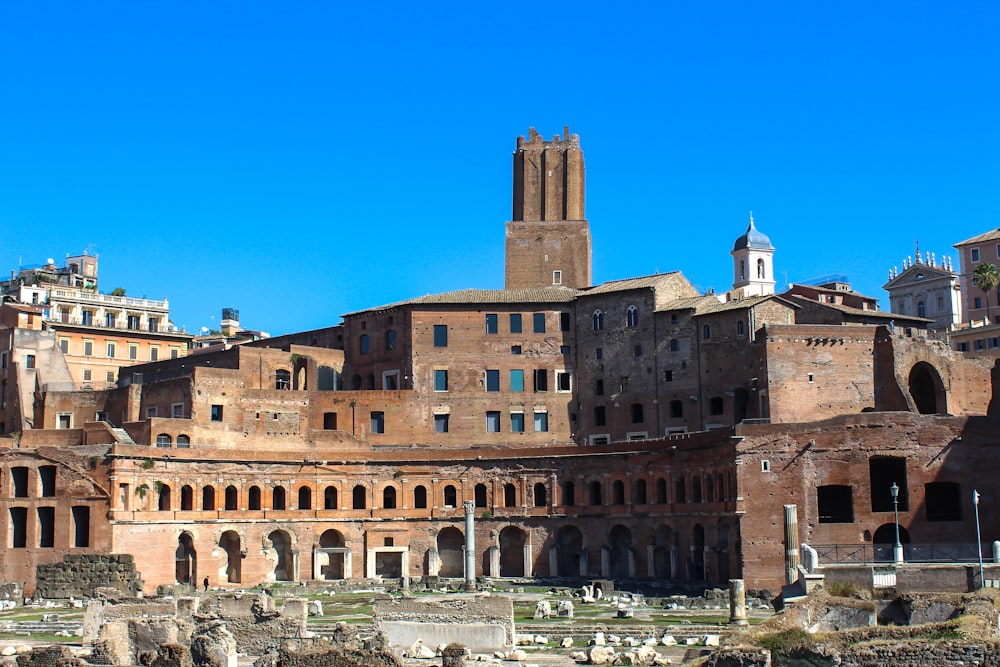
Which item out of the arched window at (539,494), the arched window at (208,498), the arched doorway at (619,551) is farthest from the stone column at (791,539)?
the arched window at (208,498)

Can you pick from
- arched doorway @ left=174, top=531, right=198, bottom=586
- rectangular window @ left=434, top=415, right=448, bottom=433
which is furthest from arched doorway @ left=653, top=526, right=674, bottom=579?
arched doorway @ left=174, top=531, right=198, bottom=586

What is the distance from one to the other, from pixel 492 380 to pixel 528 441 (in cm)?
413

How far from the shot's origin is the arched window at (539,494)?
72.0m

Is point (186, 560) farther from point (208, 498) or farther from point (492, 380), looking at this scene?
point (492, 380)

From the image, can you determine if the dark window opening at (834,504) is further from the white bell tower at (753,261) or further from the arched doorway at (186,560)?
the white bell tower at (753,261)

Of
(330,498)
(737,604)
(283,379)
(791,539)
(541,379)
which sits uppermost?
(283,379)

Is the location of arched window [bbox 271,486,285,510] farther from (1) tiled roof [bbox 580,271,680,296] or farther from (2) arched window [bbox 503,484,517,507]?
(1) tiled roof [bbox 580,271,680,296]

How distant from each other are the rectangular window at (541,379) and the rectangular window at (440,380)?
5.30m

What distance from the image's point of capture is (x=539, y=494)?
72125 millimetres

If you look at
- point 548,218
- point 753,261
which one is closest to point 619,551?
point 548,218

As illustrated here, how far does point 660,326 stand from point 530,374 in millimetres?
8309

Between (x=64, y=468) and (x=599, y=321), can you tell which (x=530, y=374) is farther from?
(x=64, y=468)

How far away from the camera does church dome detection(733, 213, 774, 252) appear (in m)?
113

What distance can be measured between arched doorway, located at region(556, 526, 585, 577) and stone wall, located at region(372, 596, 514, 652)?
3335 centimetres
